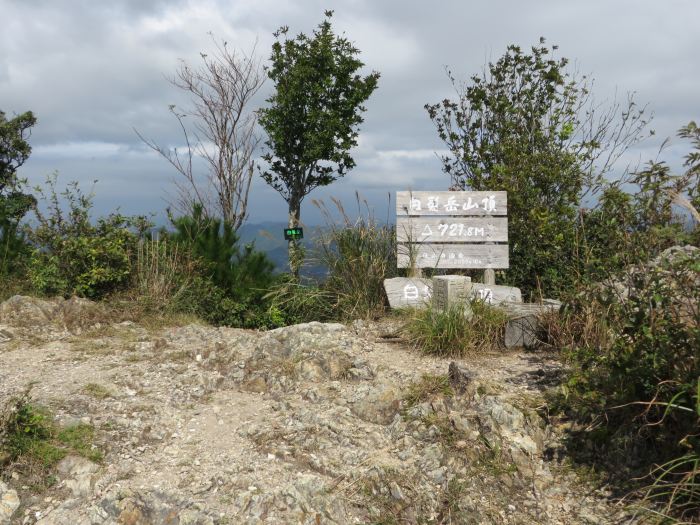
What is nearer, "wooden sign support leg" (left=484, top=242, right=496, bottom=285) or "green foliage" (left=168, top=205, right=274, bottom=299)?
"wooden sign support leg" (left=484, top=242, right=496, bottom=285)

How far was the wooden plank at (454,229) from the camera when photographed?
25.5 feet

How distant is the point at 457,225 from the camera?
7.82 m

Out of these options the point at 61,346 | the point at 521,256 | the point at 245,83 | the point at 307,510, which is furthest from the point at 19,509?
the point at 245,83

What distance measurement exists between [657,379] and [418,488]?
1.49 m

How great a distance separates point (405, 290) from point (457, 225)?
1215 millimetres

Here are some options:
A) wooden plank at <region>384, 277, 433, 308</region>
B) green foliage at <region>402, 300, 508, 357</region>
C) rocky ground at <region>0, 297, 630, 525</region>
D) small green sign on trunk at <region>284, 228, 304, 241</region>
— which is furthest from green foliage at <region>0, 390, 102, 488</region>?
small green sign on trunk at <region>284, 228, 304, 241</region>

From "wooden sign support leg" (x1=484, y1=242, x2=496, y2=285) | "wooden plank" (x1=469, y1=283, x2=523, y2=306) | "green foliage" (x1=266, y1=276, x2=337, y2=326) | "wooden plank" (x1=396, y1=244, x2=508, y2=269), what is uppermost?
"wooden plank" (x1=396, y1=244, x2=508, y2=269)

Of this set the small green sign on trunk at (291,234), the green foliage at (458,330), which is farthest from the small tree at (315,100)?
the green foliage at (458,330)

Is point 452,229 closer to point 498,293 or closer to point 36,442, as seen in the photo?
point 498,293

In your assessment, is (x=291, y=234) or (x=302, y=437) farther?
(x=291, y=234)

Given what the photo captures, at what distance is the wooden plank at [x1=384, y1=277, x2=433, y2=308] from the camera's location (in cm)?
714

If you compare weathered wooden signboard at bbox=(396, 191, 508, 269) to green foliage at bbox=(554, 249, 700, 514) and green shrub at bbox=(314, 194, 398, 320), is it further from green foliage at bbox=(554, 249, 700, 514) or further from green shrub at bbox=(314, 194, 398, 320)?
green foliage at bbox=(554, 249, 700, 514)

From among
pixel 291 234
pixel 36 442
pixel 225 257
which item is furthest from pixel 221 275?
pixel 36 442

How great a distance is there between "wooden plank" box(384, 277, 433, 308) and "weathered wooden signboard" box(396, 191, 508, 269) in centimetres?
71
